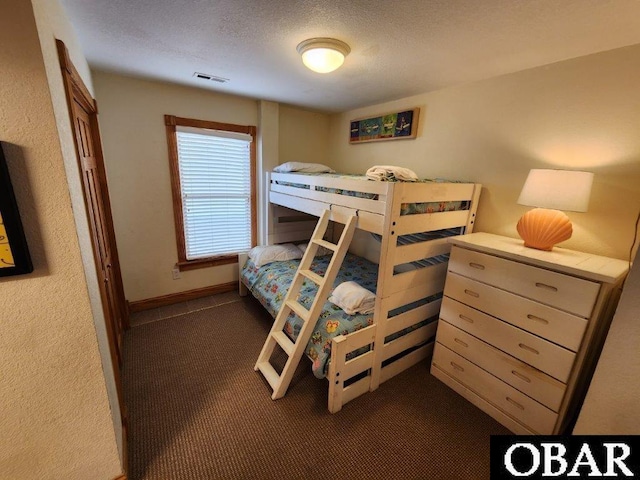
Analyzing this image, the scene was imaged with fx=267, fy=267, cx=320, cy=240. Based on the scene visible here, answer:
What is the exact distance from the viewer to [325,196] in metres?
2.07

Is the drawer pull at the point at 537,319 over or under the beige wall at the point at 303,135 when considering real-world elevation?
under

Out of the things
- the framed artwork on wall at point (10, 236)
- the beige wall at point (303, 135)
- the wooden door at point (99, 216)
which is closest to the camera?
the framed artwork on wall at point (10, 236)

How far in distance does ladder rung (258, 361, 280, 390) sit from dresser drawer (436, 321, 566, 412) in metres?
1.22

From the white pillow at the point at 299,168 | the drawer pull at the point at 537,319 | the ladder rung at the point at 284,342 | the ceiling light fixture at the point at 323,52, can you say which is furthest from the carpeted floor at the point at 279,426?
the ceiling light fixture at the point at 323,52

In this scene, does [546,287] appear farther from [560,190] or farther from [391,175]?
[391,175]

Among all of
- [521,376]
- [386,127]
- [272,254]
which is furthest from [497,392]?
[386,127]

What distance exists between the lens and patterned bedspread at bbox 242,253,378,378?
5.73ft

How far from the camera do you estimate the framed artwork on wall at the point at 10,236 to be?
848 millimetres

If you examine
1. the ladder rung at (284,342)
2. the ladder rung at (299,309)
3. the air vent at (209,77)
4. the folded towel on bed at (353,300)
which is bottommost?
the ladder rung at (284,342)

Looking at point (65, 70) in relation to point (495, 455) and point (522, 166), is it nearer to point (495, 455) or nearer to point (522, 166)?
point (522, 166)

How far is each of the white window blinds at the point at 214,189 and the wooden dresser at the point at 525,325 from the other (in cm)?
238

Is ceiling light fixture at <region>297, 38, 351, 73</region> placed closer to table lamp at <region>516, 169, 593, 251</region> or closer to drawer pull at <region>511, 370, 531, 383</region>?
table lamp at <region>516, 169, 593, 251</region>

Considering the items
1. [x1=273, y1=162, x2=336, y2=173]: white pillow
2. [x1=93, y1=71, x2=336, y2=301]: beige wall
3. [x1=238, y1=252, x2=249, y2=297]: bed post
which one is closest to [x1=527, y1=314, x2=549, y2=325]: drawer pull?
[x1=273, y1=162, x2=336, y2=173]: white pillow

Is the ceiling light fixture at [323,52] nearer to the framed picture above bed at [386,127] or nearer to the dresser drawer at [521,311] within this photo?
the framed picture above bed at [386,127]
